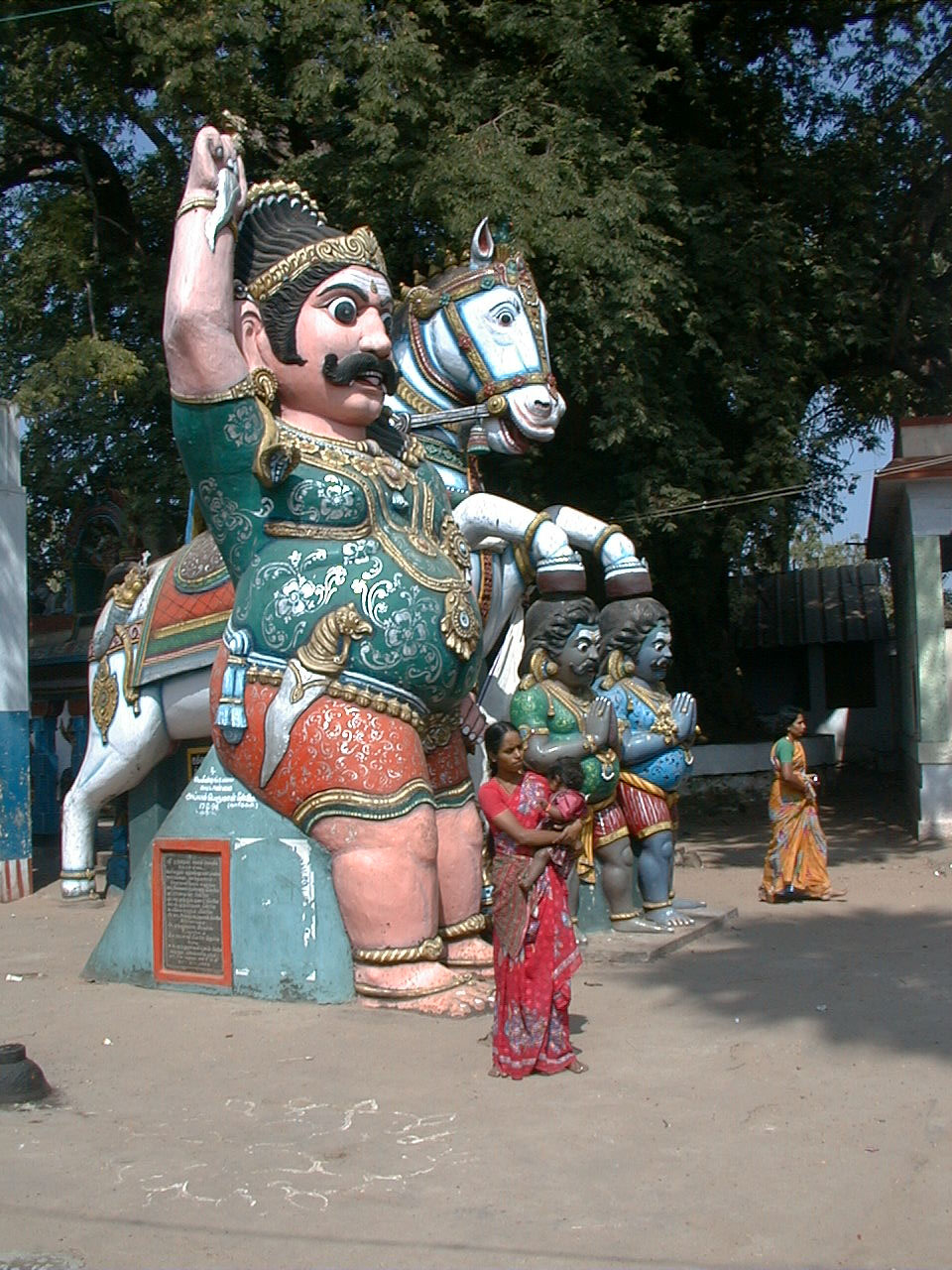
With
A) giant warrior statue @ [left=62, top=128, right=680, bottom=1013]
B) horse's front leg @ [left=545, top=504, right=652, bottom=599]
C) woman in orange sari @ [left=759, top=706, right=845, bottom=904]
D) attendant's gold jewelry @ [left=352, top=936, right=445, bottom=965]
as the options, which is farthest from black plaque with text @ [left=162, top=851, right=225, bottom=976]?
woman in orange sari @ [left=759, top=706, right=845, bottom=904]

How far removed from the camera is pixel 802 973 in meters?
7.19

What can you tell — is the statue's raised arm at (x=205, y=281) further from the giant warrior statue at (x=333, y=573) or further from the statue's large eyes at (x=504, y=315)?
the statue's large eyes at (x=504, y=315)

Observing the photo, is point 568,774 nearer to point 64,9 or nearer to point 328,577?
point 328,577

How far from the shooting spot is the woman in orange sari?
9.86 m

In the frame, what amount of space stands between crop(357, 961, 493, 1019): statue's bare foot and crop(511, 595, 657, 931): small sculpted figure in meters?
1.40

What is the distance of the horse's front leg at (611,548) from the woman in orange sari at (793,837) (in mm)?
2194

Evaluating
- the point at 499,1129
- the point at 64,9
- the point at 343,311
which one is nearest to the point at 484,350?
the point at 343,311

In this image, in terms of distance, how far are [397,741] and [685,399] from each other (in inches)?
302

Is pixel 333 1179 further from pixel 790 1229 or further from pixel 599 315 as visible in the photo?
pixel 599 315

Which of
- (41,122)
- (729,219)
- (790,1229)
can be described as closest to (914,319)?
(729,219)

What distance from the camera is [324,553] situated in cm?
655

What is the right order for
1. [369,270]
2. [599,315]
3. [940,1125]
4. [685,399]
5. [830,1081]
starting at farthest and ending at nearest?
1. [685,399]
2. [599,315]
3. [369,270]
4. [830,1081]
5. [940,1125]

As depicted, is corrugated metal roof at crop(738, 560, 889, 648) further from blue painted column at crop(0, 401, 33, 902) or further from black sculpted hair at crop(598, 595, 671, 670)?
Answer: black sculpted hair at crop(598, 595, 671, 670)

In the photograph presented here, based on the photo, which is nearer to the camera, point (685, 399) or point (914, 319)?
point (685, 399)
